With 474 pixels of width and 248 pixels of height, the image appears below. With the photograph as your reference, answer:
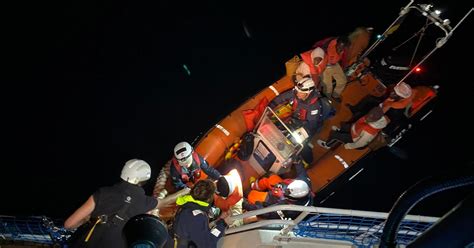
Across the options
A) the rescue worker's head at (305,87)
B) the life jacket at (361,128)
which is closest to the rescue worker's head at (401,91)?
the life jacket at (361,128)

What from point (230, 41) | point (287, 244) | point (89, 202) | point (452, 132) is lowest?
point (287, 244)

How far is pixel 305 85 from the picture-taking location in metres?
5.75

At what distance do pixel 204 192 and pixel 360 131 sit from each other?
299 cm

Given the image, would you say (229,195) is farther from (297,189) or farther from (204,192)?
(204,192)

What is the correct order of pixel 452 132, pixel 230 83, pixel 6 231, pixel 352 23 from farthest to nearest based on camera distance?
pixel 352 23
pixel 230 83
pixel 452 132
pixel 6 231

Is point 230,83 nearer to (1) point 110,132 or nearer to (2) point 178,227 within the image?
(1) point 110,132

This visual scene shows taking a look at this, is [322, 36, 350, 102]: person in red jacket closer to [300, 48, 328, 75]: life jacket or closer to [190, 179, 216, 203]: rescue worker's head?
[300, 48, 328, 75]: life jacket

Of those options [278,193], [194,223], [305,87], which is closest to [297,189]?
[278,193]

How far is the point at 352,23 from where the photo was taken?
1107cm

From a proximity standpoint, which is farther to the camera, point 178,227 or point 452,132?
point 452,132

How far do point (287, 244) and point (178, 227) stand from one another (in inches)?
39.4

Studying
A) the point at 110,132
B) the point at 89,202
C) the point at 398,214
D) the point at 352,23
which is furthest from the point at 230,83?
the point at 398,214

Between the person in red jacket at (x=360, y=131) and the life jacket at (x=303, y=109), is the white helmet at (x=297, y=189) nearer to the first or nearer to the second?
the life jacket at (x=303, y=109)

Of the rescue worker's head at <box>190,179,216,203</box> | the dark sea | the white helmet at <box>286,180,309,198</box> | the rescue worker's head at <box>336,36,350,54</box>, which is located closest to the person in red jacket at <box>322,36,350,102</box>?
the rescue worker's head at <box>336,36,350,54</box>
